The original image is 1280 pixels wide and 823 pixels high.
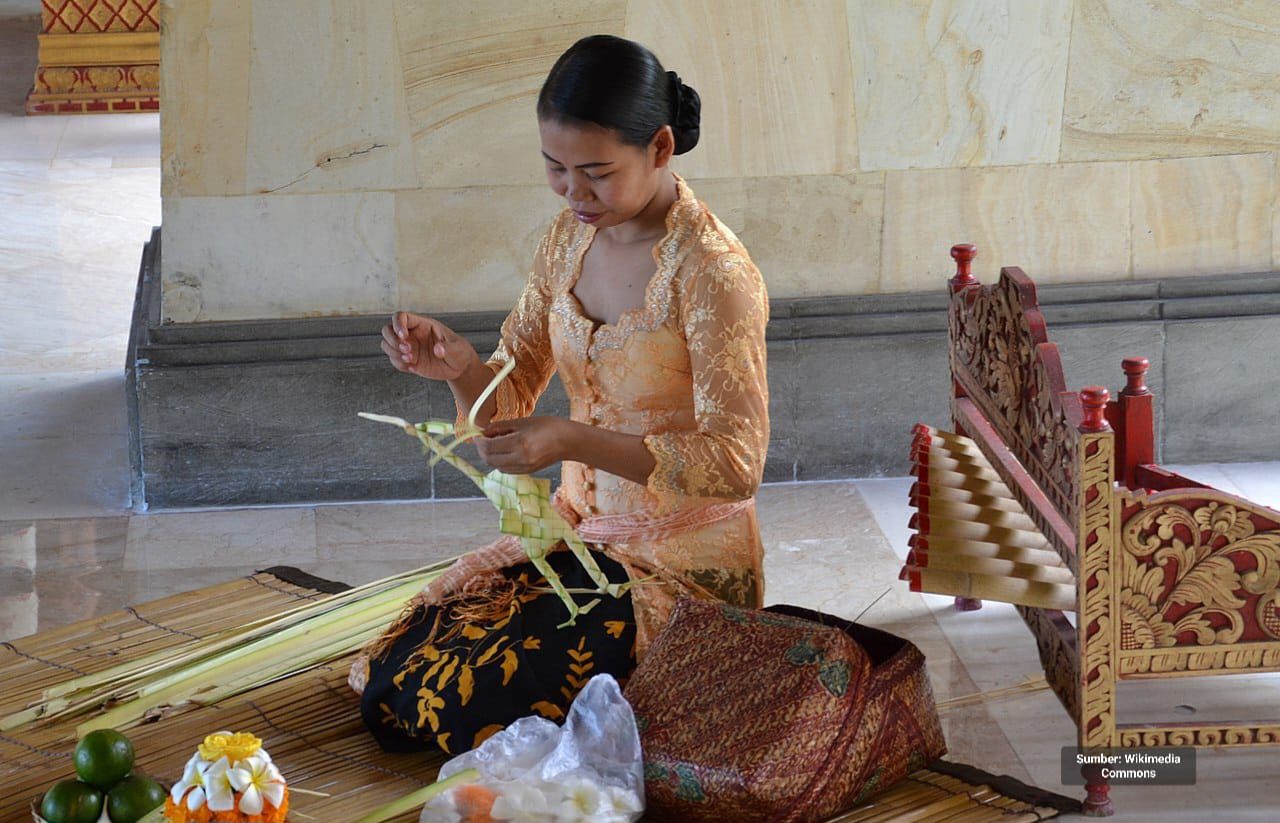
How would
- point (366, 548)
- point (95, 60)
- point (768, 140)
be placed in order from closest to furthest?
point (366, 548) → point (768, 140) → point (95, 60)

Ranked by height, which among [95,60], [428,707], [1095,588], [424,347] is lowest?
[428,707]

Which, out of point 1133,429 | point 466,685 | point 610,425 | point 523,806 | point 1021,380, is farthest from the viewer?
point 1133,429

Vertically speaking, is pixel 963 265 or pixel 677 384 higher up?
pixel 963 265

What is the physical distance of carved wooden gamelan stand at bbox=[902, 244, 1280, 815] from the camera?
308 cm

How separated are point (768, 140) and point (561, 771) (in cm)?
253

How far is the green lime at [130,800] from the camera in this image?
9.38 ft

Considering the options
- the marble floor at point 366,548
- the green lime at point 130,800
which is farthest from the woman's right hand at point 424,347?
the marble floor at point 366,548

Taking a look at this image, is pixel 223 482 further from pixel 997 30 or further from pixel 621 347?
pixel 997 30

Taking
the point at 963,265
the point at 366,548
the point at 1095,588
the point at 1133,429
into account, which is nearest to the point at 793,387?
the point at 963,265

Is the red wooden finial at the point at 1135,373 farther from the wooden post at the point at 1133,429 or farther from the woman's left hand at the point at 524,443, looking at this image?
the woman's left hand at the point at 524,443

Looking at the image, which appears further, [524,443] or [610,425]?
[610,425]

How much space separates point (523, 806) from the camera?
302cm

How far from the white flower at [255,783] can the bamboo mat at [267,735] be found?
0.57 meters

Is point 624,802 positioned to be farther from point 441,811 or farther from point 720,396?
point 720,396
